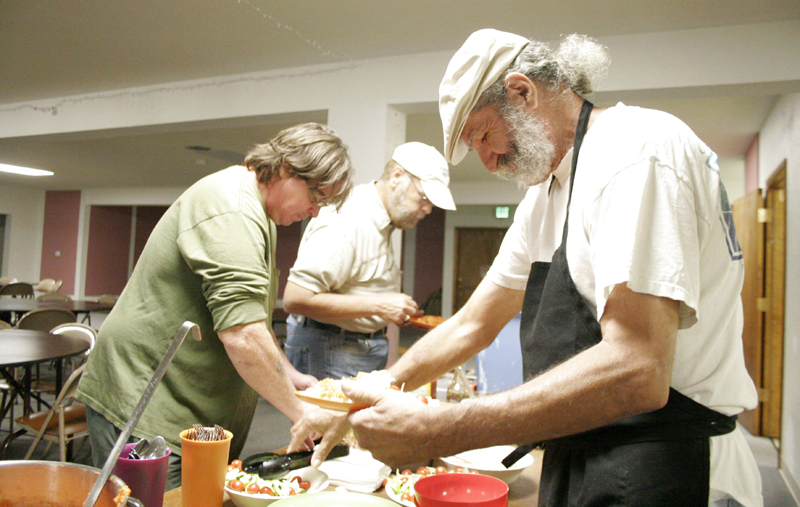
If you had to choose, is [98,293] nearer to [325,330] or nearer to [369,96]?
[369,96]

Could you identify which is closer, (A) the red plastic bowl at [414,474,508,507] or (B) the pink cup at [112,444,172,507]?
(B) the pink cup at [112,444,172,507]

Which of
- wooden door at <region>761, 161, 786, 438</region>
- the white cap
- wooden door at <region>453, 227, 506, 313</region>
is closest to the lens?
the white cap

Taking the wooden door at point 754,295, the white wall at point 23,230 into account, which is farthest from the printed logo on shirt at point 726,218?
the white wall at point 23,230

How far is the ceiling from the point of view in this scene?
3404mm

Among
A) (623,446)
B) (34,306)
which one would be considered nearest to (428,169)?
(623,446)

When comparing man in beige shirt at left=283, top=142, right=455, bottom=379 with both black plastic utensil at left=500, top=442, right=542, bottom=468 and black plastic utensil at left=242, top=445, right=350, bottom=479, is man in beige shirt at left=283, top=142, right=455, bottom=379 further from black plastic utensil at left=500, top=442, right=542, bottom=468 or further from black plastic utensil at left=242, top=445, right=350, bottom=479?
black plastic utensil at left=500, top=442, right=542, bottom=468

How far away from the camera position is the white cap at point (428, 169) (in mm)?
2814

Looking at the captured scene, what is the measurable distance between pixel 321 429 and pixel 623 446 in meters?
0.77

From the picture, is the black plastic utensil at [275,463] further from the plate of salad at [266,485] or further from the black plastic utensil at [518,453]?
the black plastic utensil at [518,453]

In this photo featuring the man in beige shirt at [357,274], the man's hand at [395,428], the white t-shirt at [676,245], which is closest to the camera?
the white t-shirt at [676,245]

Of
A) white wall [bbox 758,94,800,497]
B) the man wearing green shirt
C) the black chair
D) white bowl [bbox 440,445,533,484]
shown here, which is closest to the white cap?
the man wearing green shirt

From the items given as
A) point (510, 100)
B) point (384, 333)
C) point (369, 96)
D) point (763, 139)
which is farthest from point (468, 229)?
point (510, 100)

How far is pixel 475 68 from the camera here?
1.14 meters

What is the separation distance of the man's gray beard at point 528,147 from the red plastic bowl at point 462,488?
0.66 m
